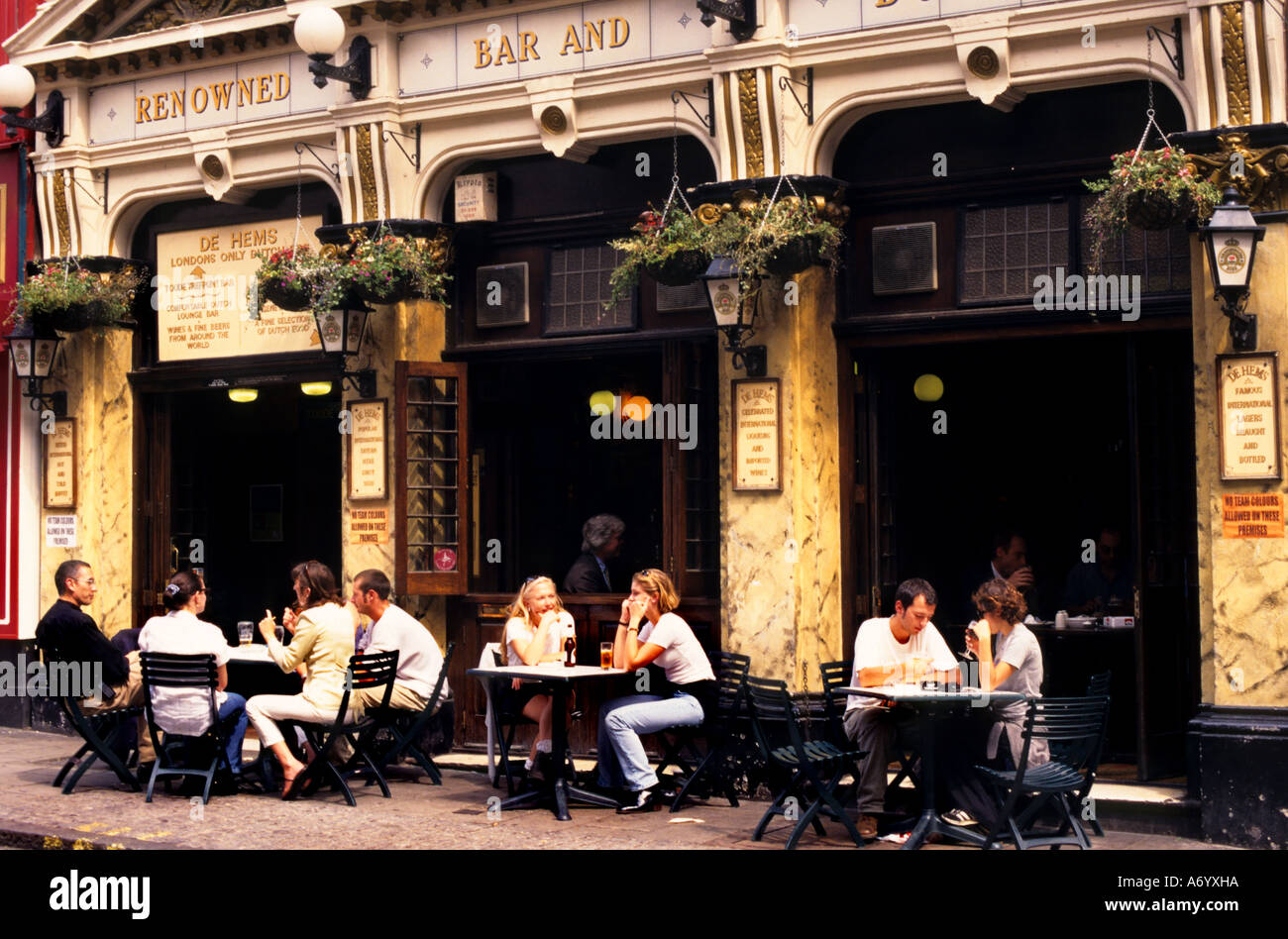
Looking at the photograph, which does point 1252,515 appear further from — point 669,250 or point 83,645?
point 83,645

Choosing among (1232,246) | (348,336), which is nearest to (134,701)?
(348,336)

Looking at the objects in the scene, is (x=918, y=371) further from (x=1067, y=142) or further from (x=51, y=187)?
(x=51, y=187)

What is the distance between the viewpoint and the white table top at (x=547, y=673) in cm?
985

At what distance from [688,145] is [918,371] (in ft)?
8.46

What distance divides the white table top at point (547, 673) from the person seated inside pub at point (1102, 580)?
Answer: 358 cm

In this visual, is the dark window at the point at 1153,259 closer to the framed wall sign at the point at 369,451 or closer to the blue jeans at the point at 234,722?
the framed wall sign at the point at 369,451

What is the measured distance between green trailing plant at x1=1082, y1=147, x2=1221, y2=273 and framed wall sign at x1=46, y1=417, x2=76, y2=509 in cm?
883

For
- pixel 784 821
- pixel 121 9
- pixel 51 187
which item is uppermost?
pixel 121 9

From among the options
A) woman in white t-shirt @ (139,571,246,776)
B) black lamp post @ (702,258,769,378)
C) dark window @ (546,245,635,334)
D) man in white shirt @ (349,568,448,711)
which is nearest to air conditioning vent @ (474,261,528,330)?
dark window @ (546,245,635,334)

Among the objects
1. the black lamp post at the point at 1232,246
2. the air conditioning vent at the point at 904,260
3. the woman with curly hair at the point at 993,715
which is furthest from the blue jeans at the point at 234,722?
the black lamp post at the point at 1232,246

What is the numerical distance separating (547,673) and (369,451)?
329cm

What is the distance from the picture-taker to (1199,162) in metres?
9.45
